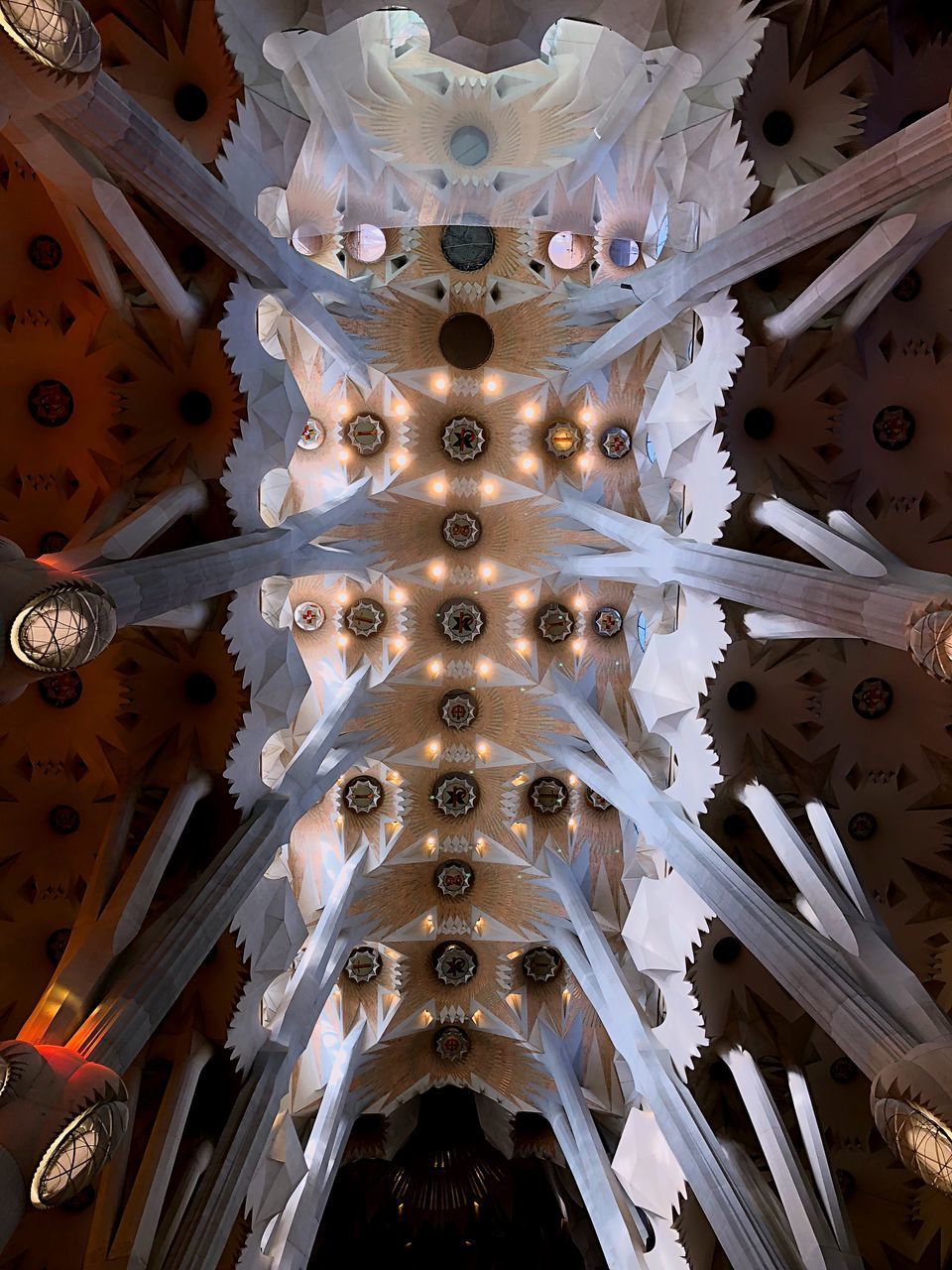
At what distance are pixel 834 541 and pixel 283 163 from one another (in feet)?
22.0

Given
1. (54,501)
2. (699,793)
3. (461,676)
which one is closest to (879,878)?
(699,793)

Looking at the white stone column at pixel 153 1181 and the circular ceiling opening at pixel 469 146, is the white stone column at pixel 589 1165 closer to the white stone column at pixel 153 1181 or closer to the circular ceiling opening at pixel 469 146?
the white stone column at pixel 153 1181

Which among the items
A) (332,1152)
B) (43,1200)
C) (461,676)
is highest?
(461,676)

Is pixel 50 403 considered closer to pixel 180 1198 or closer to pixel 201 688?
pixel 201 688

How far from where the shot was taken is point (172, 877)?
31.7 feet

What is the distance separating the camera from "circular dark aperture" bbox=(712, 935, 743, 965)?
1056 centimetres

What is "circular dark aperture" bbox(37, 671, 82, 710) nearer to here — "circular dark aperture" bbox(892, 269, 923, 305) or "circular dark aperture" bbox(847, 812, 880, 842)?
"circular dark aperture" bbox(847, 812, 880, 842)

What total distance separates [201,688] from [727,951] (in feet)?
21.0

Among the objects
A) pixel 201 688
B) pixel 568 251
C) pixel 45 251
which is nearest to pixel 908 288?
pixel 568 251

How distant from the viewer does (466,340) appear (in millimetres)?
13820

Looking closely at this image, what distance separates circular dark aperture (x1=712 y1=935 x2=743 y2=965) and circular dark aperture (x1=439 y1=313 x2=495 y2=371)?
8.63m

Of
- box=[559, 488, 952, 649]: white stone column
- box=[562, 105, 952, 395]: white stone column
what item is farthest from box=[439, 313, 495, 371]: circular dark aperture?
box=[559, 488, 952, 649]: white stone column

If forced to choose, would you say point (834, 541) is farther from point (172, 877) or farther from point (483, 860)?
point (483, 860)

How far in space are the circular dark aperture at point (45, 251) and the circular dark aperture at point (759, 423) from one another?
22.6ft
